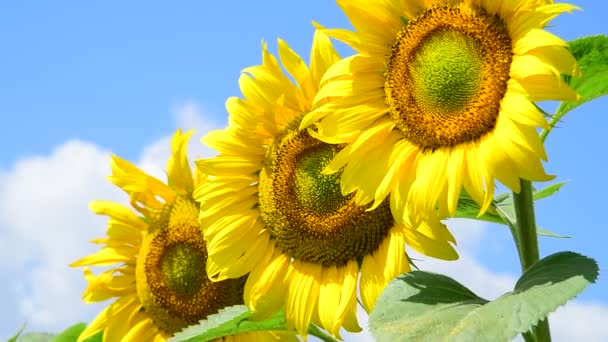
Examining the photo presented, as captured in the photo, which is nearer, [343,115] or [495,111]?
[495,111]

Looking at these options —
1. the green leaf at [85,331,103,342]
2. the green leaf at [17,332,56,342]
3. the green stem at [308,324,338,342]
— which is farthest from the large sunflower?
the green leaf at [17,332,56,342]

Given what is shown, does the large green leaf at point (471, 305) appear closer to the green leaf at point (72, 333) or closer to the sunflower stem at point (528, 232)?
the sunflower stem at point (528, 232)

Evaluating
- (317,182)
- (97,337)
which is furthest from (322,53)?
(97,337)

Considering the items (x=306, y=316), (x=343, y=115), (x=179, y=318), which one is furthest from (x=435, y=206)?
(x=179, y=318)

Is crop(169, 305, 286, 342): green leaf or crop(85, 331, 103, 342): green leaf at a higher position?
crop(85, 331, 103, 342): green leaf

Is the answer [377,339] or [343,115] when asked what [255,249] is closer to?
[343,115]

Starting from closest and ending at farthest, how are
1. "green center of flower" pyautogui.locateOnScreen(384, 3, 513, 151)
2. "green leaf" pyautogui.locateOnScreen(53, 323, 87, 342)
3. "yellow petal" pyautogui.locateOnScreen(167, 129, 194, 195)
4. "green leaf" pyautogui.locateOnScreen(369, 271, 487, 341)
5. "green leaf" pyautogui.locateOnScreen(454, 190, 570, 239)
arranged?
1. "green leaf" pyautogui.locateOnScreen(369, 271, 487, 341)
2. "green center of flower" pyautogui.locateOnScreen(384, 3, 513, 151)
3. "green leaf" pyautogui.locateOnScreen(454, 190, 570, 239)
4. "yellow petal" pyautogui.locateOnScreen(167, 129, 194, 195)
5. "green leaf" pyautogui.locateOnScreen(53, 323, 87, 342)

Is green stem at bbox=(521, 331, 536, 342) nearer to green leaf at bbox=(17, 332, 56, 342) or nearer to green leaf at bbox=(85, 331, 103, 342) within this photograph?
green leaf at bbox=(85, 331, 103, 342)

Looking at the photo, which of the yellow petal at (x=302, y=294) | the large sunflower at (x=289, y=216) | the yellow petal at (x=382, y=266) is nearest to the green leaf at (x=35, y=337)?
the large sunflower at (x=289, y=216)
